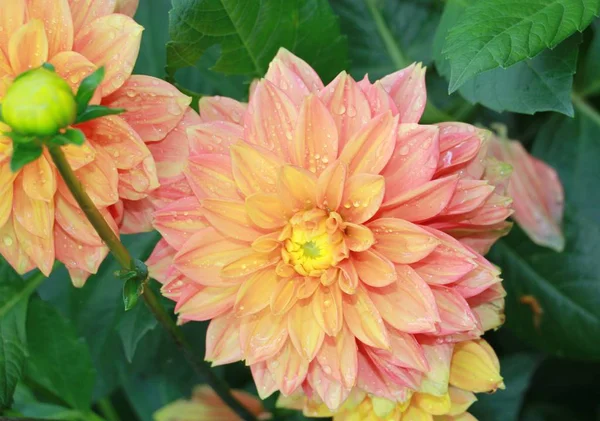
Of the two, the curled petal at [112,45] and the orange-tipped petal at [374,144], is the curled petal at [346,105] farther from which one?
the curled petal at [112,45]

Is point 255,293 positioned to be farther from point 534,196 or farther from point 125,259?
point 534,196

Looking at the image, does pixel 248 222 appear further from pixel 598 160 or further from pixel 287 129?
pixel 598 160

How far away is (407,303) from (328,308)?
76mm

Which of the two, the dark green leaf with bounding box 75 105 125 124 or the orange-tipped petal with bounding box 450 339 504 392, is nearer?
the dark green leaf with bounding box 75 105 125 124

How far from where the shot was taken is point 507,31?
842 millimetres

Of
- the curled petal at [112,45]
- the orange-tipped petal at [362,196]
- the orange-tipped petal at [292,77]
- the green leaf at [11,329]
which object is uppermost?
the curled petal at [112,45]

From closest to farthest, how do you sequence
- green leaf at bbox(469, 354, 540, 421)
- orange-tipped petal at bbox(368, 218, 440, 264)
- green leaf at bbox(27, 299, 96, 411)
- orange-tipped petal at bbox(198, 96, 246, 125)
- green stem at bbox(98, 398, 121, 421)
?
orange-tipped petal at bbox(368, 218, 440, 264) → orange-tipped petal at bbox(198, 96, 246, 125) → green leaf at bbox(27, 299, 96, 411) → green leaf at bbox(469, 354, 540, 421) → green stem at bbox(98, 398, 121, 421)

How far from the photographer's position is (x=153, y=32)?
1304 millimetres

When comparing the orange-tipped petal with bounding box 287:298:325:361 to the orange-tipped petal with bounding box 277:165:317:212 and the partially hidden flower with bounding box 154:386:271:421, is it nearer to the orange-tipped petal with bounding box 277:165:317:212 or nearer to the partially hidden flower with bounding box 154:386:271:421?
the orange-tipped petal with bounding box 277:165:317:212

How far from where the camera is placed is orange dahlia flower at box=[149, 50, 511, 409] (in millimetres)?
791

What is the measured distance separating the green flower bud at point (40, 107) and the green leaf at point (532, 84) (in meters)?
0.48

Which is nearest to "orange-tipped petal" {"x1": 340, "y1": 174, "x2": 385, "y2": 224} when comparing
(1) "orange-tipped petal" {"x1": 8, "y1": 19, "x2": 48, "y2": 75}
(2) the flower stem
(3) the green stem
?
(2) the flower stem

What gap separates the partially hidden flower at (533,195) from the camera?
3.70 feet

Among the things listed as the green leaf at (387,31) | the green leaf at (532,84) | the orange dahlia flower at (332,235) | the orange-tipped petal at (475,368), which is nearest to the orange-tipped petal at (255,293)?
the orange dahlia flower at (332,235)
